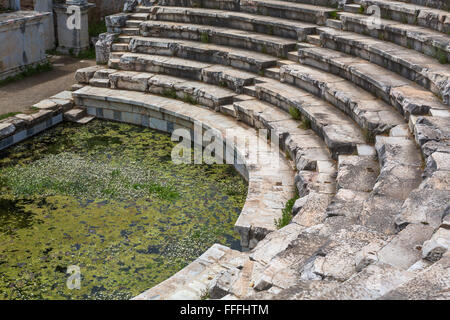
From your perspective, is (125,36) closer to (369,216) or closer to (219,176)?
(219,176)

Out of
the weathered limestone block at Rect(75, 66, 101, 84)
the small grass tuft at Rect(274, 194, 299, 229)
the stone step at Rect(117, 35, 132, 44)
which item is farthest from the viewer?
the stone step at Rect(117, 35, 132, 44)

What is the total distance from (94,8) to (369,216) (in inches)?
450

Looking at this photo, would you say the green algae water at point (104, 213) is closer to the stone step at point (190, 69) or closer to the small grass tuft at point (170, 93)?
the small grass tuft at point (170, 93)

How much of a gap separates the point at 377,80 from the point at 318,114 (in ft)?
2.85

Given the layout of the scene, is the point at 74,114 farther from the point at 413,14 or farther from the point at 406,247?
the point at 406,247

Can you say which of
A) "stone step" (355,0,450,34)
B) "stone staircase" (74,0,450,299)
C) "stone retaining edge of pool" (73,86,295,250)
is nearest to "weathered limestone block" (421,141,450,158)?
"stone staircase" (74,0,450,299)

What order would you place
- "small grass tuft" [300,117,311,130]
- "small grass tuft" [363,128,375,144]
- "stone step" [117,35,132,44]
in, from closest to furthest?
"small grass tuft" [363,128,375,144] < "small grass tuft" [300,117,311,130] < "stone step" [117,35,132,44]

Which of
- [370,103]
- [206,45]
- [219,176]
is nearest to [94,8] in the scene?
[206,45]

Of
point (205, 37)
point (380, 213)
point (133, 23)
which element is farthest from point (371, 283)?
point (133, 23)

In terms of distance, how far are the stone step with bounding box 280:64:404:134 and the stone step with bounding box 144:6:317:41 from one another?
38.8 inches

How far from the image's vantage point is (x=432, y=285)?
3.14 metres

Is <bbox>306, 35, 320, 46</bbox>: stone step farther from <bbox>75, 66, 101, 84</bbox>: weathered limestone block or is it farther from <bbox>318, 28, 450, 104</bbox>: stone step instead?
<bbox>75, 66, 101, 84</bbox>: weathered limestone block

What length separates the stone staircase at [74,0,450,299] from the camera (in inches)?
160

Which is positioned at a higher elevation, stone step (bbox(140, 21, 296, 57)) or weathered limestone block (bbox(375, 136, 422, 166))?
stone step (bbox(140, 21, 296, 57))
